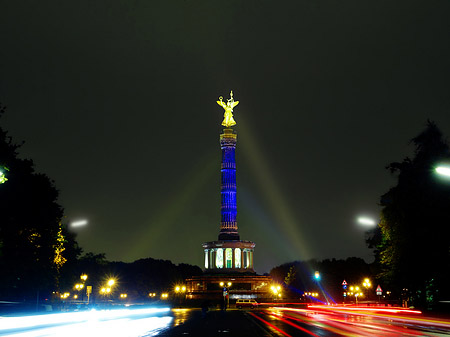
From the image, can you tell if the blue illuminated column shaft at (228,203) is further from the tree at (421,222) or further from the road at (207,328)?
the road at (207,328)

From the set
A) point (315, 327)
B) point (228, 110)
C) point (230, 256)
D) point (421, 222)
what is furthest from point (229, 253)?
point (315, 327)

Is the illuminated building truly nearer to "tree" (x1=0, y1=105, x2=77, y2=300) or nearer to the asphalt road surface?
"tree" (x1=0, y1=105, x2=77, y2=300)

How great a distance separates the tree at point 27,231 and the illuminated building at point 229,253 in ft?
212

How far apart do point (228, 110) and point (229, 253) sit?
35.4 meters

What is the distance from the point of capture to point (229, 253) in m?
132

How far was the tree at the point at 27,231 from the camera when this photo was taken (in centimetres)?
5191

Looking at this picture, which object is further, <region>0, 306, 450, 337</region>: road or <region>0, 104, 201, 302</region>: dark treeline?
<region>0, 104, 201, 302</region>: dark treeline

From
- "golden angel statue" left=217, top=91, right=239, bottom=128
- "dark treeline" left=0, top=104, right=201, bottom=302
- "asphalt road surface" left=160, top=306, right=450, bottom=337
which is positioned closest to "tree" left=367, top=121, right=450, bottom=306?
"asphalt road surface" left=160, top=306, right=450, bottom=337

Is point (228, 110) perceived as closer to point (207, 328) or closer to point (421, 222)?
point (421, 222)

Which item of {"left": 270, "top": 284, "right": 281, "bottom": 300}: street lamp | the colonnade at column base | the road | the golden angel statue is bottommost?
the road

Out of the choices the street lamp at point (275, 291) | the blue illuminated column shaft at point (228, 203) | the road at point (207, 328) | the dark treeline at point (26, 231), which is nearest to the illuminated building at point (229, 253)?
the blue illuminated column shaft at point (228, 203)

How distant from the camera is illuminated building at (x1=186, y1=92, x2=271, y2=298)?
405 feet

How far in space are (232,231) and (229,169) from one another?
551 inches

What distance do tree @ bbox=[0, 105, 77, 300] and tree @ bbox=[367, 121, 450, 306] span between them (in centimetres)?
3250
